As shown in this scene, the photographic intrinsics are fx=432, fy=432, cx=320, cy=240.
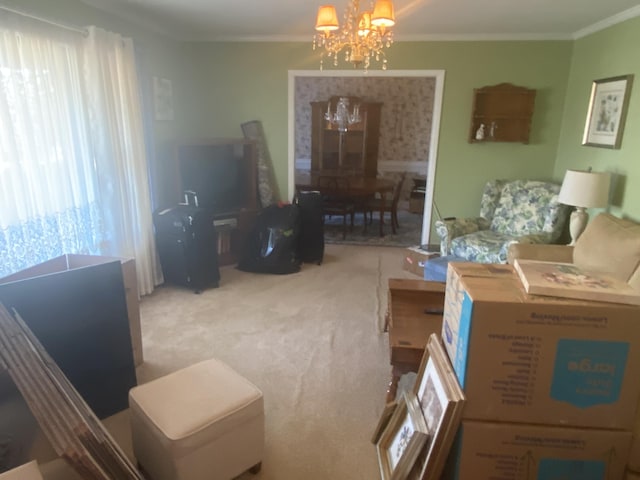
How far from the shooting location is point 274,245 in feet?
13.8

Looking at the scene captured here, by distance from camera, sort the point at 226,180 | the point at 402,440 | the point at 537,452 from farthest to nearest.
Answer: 1. the point at 226,180
2. the point at 402,440
3. the point at 537,452

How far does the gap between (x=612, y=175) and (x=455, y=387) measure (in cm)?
279

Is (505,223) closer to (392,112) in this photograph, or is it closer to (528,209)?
(528,209)

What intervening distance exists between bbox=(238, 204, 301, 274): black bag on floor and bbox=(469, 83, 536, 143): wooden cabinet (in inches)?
82.8

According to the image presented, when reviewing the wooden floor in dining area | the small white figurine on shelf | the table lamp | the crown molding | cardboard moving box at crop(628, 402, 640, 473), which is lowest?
the wooden floor in dining area

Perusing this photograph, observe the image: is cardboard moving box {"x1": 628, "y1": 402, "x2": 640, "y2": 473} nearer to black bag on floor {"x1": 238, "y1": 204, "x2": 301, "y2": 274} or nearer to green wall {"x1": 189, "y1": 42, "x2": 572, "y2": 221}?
black bag on floor {"x1": 238, "y1": 204, "x2": 301, "y2": 274}

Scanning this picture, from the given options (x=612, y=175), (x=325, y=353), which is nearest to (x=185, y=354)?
(x=325, y=353)

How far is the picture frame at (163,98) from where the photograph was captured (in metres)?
4.03

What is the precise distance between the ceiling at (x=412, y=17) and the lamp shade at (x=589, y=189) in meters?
1.22

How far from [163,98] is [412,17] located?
7.87ft

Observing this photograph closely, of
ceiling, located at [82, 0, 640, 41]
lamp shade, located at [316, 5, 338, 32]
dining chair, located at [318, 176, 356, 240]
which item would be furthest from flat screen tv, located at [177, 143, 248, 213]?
lamp shade, located at [316, 5, 338, 32]

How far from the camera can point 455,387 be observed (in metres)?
1.48

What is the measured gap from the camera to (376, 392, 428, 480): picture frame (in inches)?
62.5

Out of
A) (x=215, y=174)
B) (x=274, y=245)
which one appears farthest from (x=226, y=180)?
(x=274, y=245)
